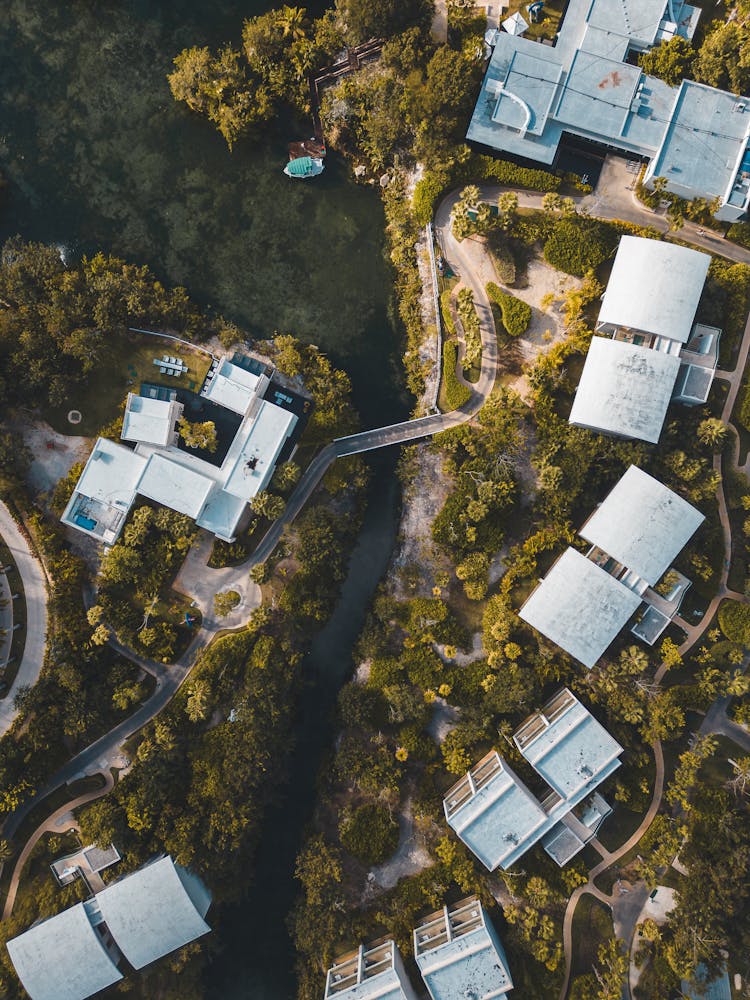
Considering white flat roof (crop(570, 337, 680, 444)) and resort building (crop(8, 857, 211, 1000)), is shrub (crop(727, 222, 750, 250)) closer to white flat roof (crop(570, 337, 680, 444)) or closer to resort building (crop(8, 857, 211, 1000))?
white flat roof (crop(570, 337, 680, 444))

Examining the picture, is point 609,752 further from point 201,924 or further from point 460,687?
point 201,924

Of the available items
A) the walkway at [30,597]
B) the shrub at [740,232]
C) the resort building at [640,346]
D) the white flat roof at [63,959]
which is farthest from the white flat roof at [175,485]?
the shrub at [740,232]

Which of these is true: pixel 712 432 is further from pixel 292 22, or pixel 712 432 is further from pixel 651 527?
pixel 292 22

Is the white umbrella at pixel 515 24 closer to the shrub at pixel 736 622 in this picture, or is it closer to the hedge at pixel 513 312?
the hedge at pixel 513 312

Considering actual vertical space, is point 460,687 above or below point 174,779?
above

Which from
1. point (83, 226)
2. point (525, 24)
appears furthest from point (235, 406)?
point (525, 24)

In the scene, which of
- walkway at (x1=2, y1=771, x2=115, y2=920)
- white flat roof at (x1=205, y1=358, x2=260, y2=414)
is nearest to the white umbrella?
white flat roof at (x1=205, y1=358, x2=260, y2=414)
